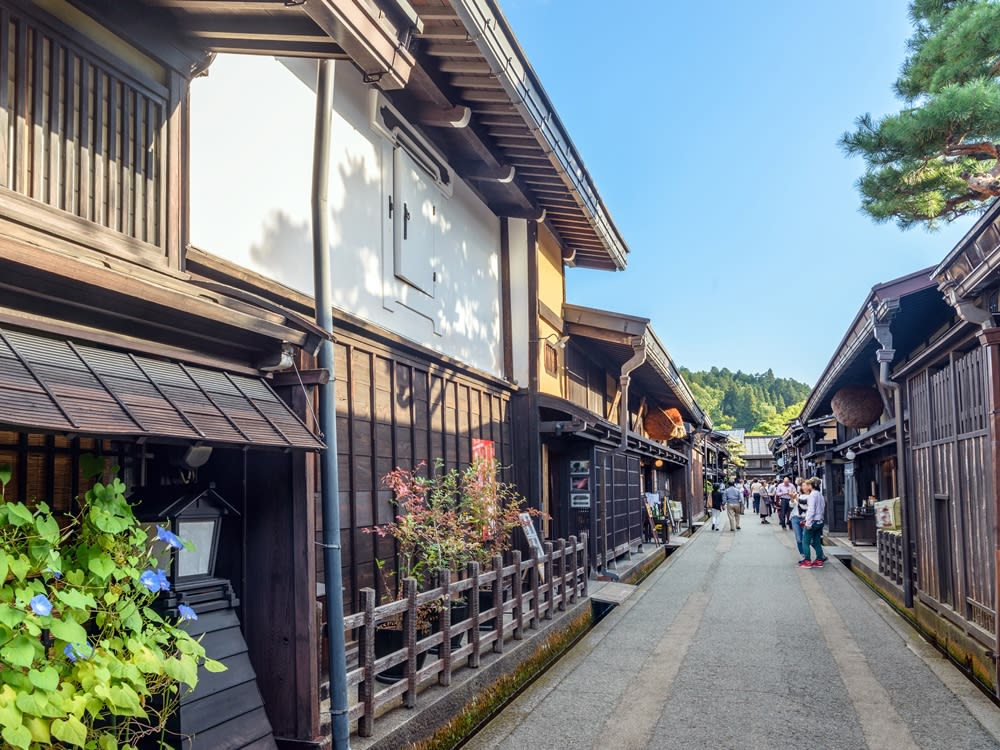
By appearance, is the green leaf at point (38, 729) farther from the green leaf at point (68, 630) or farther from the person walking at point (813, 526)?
the person walking at point (813, 526)

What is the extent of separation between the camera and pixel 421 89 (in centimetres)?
911

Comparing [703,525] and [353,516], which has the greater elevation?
[353,516]

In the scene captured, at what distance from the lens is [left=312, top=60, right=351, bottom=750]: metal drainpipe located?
18.2ft

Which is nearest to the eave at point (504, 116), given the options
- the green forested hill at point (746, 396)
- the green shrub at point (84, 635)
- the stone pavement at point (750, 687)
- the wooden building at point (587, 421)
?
the wooden building at point (587, 421)

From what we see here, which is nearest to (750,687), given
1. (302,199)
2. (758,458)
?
(302,199)

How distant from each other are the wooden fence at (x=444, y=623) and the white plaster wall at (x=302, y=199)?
2686 mm

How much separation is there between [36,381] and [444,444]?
6.81m

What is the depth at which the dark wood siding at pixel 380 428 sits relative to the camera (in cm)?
780

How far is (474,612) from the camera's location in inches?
316

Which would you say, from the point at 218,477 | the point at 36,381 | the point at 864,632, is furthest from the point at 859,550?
the point at 36,381

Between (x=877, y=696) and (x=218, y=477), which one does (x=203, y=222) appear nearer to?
(x=218, y=477)

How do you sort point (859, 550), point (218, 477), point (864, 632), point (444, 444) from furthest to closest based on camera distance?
point (859, 550), point (864, 632), point (444, 444), point (218, 477)

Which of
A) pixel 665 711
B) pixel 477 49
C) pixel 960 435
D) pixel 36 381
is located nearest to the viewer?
pixel 36 381

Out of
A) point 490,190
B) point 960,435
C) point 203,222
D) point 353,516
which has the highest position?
point 490,190
